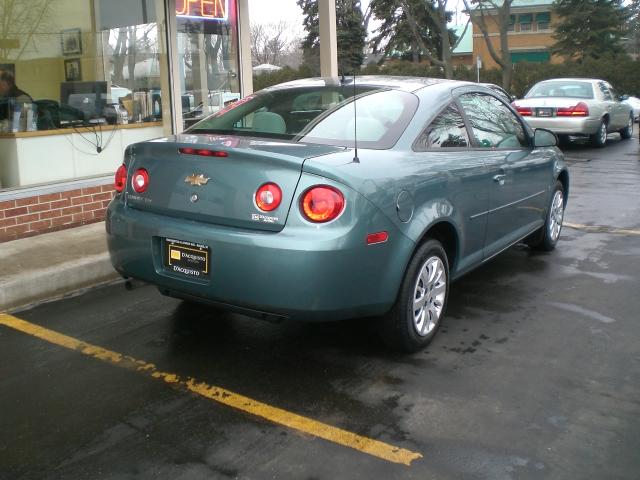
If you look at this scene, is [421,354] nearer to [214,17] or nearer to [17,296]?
[17,296]

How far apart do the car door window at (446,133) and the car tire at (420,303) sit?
2.03 feet

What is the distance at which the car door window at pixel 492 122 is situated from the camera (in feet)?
15.9

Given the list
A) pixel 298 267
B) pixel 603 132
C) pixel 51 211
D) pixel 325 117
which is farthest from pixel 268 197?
pixel 603 132

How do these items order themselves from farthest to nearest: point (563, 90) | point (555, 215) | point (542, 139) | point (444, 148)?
point (563, 90)
point (555, 215)
point (542, 139)
point (444, 148)

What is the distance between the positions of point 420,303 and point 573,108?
39.8 feet

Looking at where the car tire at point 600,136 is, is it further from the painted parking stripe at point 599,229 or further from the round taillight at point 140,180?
the round taillight at point 140,180

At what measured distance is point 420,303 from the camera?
13.3 feet

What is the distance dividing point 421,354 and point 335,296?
0.91 metres

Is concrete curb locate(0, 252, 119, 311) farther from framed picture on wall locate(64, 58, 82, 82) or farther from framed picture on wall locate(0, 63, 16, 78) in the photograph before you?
framed picture on wall locate(64, 58, 82, 82)

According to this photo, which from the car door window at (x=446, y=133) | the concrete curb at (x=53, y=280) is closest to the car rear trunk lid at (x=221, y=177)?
the car door window at (x=446, y=133)

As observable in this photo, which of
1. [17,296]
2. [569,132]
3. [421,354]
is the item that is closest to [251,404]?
[421,354]

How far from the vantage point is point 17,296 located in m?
5.09

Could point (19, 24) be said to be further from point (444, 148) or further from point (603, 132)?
point (603, 132)

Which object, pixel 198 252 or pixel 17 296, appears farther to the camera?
pixel 17 296
